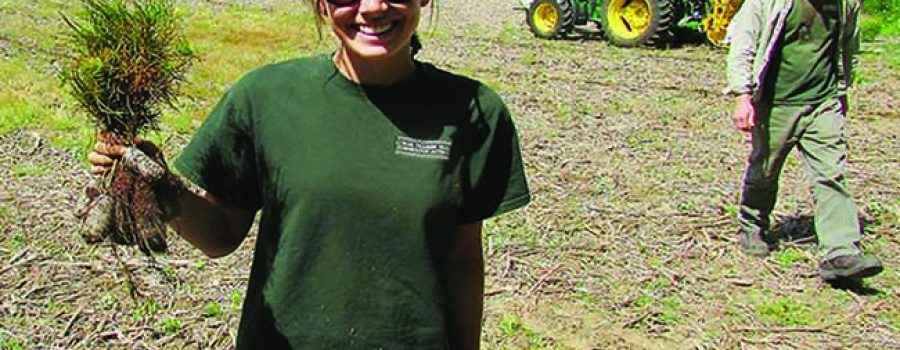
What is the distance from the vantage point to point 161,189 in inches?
60.5

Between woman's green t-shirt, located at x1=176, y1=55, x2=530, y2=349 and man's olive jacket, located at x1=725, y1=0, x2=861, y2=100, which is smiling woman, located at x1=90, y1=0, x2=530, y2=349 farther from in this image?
man's olive jacket, located at x1=725, y1=0, x2=861, y2=100

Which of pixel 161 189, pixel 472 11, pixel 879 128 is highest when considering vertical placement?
pixel 161 189

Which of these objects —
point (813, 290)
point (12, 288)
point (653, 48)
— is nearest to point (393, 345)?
point (12, 288)

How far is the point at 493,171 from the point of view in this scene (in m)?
1.77

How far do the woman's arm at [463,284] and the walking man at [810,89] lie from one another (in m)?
2.69

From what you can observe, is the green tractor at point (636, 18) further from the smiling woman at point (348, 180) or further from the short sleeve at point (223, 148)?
the short sleeve at point (223, 148)

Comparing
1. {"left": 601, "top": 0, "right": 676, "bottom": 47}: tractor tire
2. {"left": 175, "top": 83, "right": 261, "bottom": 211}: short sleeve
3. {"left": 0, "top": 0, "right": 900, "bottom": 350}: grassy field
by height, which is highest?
{"left": 175, "top": 83, "right": 261, "bottom": 211}: short sleeve

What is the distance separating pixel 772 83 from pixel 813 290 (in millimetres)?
902

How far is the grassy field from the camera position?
396cm

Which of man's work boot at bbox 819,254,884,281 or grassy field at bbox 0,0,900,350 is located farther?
man's work boot at bbox 819,254,884,281

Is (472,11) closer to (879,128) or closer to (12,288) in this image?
(879,128)

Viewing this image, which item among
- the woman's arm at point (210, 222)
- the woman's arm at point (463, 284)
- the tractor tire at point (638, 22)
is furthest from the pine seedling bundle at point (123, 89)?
the tractor tire at point (638, 22)

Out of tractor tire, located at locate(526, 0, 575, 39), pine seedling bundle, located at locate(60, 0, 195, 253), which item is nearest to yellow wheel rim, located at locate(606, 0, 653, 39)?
tractor tire, located at locate(526, 0, 575, 39)

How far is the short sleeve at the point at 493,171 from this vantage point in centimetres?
174
